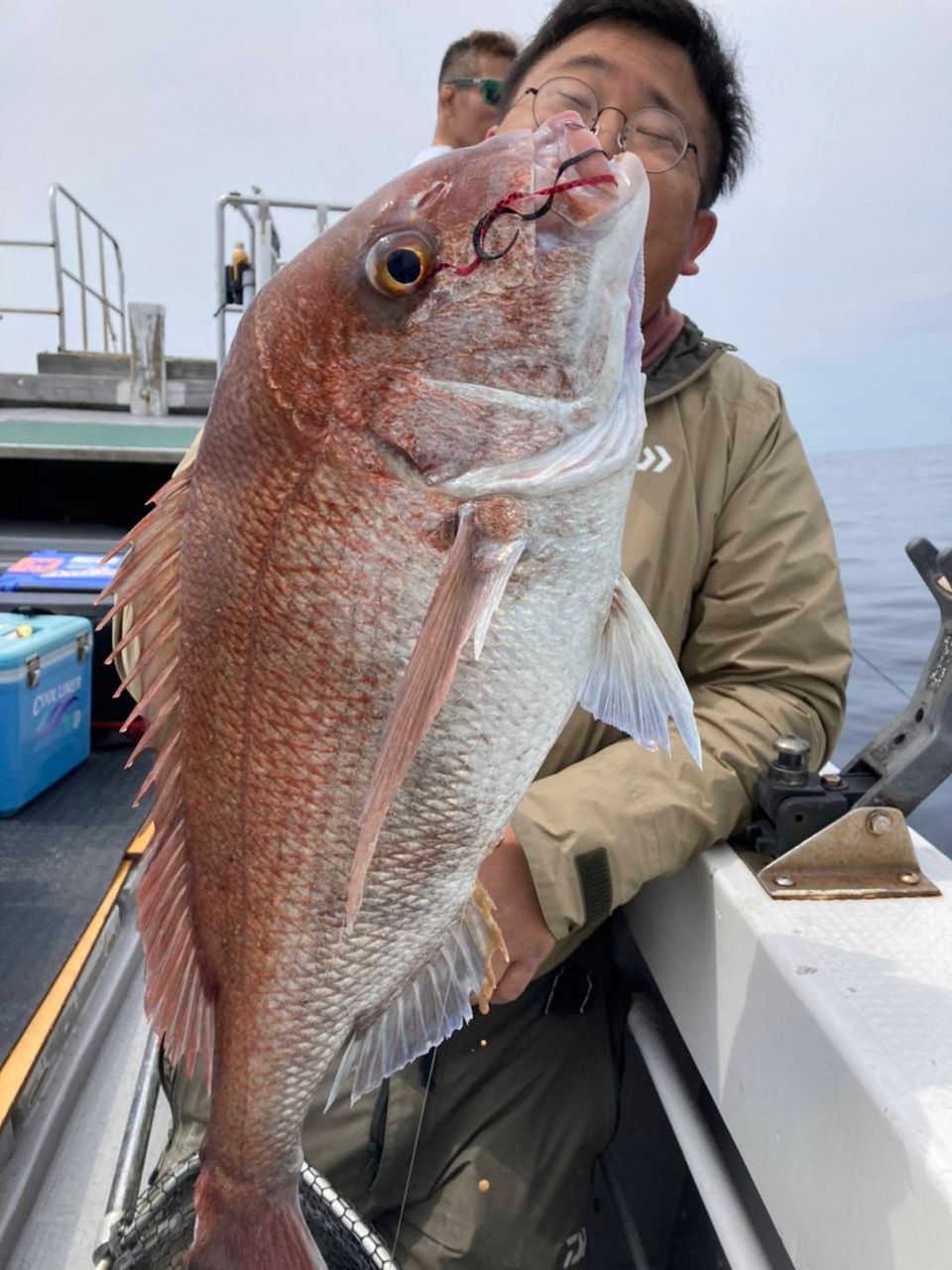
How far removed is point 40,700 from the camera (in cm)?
305

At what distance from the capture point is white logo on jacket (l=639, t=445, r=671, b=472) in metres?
1.59

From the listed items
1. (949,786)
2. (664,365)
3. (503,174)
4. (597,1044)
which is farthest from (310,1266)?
(949,786)

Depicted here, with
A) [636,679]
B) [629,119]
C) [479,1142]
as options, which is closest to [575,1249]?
[479,1142]

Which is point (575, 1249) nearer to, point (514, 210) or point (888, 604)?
point (514, 210)

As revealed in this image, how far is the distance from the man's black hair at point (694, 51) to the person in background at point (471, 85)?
1.80 metres

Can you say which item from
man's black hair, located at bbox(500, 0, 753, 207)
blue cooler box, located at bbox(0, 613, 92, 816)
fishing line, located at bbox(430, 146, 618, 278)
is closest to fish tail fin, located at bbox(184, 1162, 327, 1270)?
fishing line, located at bbox(430, 146, 618, 278)

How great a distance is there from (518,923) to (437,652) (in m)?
0.58

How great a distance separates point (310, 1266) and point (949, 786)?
147 inches

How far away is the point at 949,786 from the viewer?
396 cm

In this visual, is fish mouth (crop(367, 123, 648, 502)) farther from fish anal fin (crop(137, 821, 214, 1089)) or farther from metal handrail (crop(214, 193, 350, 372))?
metal handrail (crop(214, 193, 350, 372))

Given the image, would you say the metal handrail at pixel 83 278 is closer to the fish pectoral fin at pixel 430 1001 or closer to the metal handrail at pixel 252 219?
the metal handrail at pixel 252 219

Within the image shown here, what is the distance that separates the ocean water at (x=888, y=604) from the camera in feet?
16.0

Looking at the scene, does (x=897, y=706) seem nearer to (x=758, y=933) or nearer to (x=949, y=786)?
(x=949, y=786)

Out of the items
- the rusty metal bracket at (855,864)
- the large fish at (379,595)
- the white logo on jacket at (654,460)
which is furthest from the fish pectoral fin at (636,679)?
the white logo on jacket at (654,460)
